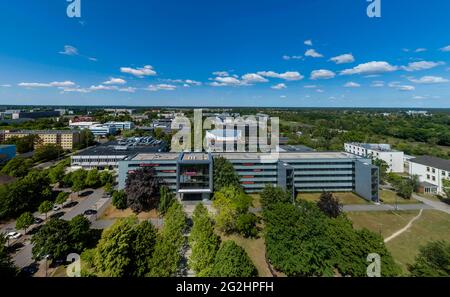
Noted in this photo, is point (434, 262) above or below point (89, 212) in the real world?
above

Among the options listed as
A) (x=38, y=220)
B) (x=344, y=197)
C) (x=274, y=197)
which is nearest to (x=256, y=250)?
(x=274, y=197)

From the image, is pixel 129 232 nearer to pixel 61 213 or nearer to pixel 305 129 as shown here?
pixel 61 213

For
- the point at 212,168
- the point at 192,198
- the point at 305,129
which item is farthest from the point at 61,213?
the point at 305,129

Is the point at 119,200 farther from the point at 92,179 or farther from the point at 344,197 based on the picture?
the point at 344,197

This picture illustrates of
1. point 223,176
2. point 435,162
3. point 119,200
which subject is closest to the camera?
point 119,200

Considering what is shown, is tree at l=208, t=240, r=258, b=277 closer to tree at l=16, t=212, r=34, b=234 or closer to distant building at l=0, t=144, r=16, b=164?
tree at l=16, t=212, r=34, b=234

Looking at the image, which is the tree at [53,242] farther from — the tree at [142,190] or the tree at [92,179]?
the tree at [92,179]

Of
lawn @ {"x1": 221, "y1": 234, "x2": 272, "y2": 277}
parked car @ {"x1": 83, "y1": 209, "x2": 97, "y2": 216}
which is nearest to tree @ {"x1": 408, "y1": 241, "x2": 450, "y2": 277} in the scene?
lawn @ {"x1": 221, "y1": 234, "x2": 272, "y2": 277}
